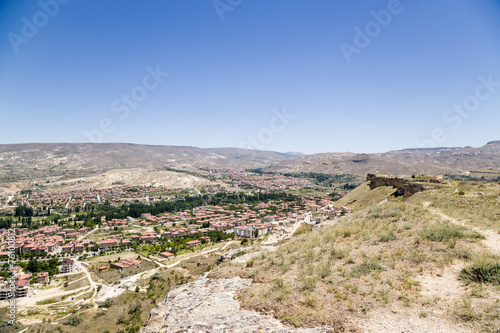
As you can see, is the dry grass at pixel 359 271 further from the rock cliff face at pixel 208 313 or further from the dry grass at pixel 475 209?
the dry grass at pixel 475 209

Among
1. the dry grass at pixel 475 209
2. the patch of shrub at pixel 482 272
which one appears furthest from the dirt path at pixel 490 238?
the patch of shrub at pixel 482 272

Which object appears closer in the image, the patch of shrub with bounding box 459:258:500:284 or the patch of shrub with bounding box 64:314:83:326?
the patch of shrub with bounding box 459:258:500:284

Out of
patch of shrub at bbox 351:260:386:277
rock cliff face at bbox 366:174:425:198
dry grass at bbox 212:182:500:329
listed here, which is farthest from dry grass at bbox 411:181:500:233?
patch of shrub at bbox 351:260:386:277

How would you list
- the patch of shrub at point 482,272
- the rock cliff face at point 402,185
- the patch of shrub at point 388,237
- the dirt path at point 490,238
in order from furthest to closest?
the rock cliff face at point 402,185 → the patch of shrub at point 388,237 → the dirt path at point 490,238 → the patch of shrub at point 482,272

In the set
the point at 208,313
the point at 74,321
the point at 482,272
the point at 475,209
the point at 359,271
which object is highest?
the point at 475,209

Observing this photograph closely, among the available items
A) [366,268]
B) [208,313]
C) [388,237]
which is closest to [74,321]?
[208,313]

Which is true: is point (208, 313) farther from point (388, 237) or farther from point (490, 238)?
point (490, 238)

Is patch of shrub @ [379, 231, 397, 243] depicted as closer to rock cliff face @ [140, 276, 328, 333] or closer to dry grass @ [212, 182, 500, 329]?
dry grass @ [212, 182, 500, 329]

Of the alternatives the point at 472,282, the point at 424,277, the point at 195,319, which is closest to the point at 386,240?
the point at 424,277
